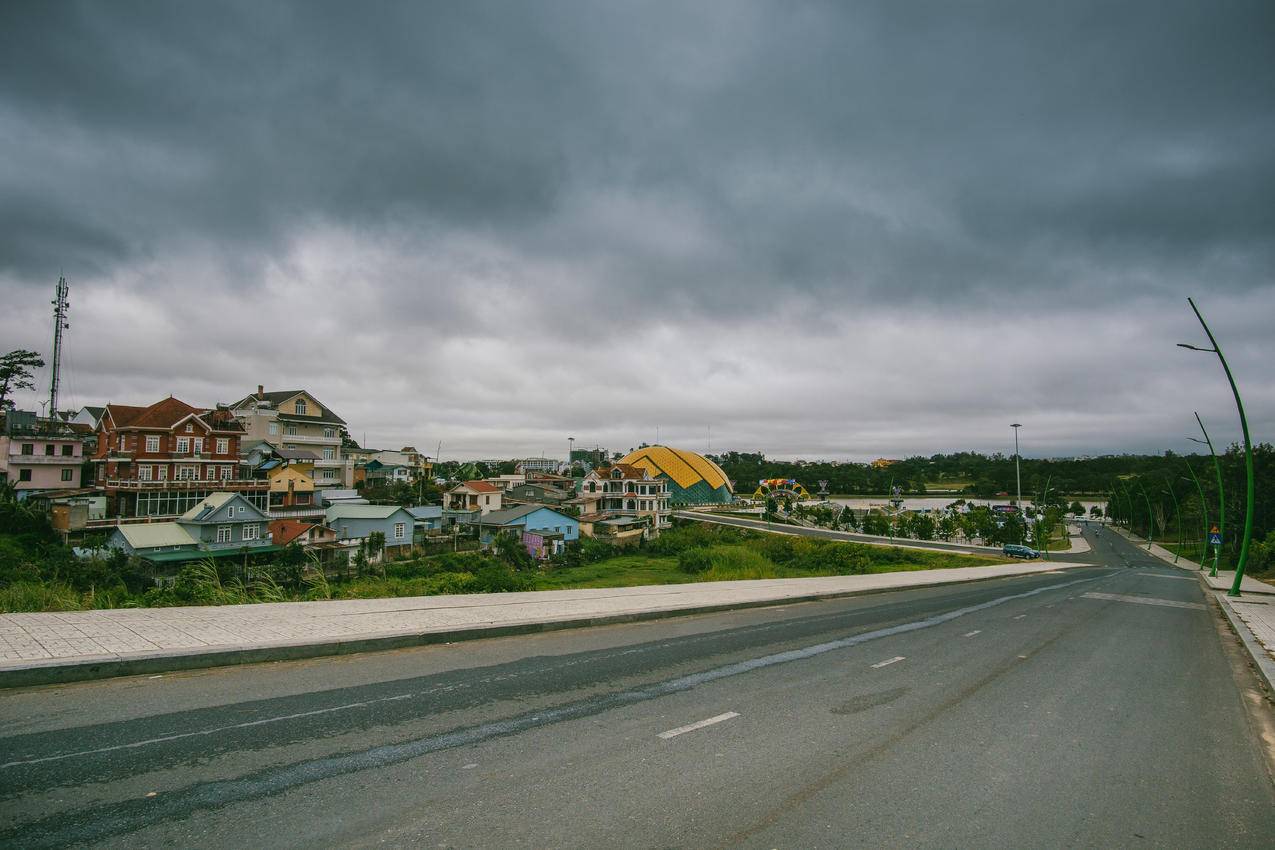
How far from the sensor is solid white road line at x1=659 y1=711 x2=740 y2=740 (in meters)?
5.70

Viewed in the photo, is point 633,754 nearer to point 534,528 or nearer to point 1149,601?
point 1149,601

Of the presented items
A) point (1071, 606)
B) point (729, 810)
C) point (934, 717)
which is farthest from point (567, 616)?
point (1071, 606)

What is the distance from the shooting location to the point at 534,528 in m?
54.0

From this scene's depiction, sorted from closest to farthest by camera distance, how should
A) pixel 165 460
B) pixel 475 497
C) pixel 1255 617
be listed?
pixel 1255 617 → pixel 165 460 → pixel 475 497

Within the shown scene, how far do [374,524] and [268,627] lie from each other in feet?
136

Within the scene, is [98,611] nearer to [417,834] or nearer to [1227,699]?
[417,834]

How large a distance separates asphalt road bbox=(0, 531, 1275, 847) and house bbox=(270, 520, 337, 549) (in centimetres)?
3915

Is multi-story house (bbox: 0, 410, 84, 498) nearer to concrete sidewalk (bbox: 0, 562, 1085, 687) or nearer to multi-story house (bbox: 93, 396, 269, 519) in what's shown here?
multi-story house (bbox: 93, 396, 269, 519)

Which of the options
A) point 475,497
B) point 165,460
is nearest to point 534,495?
point 475,497

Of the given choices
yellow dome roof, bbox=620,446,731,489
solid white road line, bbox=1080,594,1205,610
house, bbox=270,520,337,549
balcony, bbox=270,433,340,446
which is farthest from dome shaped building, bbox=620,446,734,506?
solid white road line, bbox=1080,594,1205,610

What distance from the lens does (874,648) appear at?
401 inches

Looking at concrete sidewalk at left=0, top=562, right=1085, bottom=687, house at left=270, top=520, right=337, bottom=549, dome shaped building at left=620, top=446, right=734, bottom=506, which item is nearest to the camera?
concrete sidewalk at left=0, top=562, right=1085, bottom=687

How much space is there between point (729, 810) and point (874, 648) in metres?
6.81

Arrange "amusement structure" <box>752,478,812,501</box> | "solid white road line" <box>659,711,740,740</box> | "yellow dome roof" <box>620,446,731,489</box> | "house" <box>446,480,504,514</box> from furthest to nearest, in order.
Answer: "amusement structure" <box>752,478,812,501</box>, "yellow dome roof" <box>620,446,731,489</box>, "house" <box>446,480,504,514</box>, "solid white road line" <box>659,711,740,740</box>
